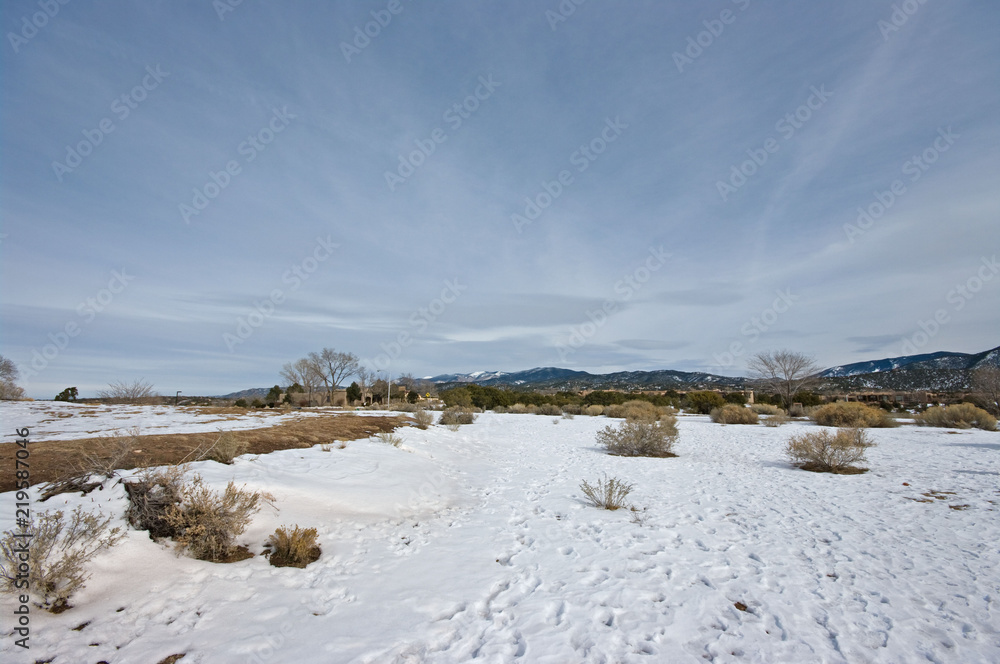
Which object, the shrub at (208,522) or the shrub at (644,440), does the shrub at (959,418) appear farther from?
the shrub at (208,522)

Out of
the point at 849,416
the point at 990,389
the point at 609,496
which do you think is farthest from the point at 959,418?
the point at 609,496

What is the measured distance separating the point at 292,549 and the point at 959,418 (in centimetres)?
2642

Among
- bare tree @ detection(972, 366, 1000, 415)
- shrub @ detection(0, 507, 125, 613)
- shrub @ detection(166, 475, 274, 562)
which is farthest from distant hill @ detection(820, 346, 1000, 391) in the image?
shrub @ detection(0, 507, 125, 613)

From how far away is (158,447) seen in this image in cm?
763

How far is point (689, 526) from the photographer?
634cm

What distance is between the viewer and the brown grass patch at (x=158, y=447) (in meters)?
5.53

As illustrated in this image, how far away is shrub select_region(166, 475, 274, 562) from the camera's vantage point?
14.6 feet

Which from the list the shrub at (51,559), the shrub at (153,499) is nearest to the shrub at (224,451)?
the shrub at (153,499)

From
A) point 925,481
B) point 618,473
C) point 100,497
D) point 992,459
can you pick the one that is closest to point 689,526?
point 618,473

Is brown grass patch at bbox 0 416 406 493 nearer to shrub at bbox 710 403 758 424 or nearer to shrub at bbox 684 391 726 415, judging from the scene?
shrub at bbox 710 403 758 424

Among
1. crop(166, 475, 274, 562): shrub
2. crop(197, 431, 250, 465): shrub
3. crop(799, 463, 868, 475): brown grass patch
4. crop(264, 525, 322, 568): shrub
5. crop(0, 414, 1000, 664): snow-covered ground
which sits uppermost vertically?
crop(197, 431, 250, 465): shrub

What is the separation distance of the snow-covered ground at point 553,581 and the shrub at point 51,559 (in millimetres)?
165

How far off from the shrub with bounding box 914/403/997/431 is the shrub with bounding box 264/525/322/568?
25062 mm

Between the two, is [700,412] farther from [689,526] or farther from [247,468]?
[247,468]
